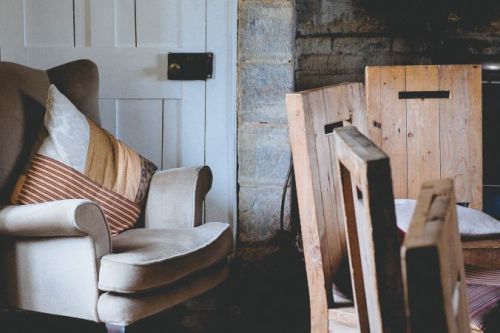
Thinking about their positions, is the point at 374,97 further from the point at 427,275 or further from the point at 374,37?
the point at 427,275

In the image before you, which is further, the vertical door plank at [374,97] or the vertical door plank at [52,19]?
the vertical door plank at [52,19]

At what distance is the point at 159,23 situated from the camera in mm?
3021

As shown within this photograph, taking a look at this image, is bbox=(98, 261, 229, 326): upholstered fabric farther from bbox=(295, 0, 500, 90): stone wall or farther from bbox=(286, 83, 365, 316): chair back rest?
bbox=(295, 0, 500, 90): stone wall

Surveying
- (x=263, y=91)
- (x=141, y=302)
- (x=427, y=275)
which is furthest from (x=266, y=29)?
(x=427, y=275)

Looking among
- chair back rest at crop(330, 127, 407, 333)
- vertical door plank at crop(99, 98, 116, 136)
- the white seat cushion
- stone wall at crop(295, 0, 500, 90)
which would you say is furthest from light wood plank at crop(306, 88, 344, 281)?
vertical door plank at crop(99, 98, 116, 136)

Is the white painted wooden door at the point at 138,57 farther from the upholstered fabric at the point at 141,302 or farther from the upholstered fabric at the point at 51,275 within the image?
the upholstered fabric at the point at 51,275

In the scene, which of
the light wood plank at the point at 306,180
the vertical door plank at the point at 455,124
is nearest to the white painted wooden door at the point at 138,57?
the vertical door plank at the point at 455,124

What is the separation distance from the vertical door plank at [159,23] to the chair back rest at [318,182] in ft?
5.27

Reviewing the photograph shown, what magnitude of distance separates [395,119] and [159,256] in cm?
95

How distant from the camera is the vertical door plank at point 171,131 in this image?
9.97 ft

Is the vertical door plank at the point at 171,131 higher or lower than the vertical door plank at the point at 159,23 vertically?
lower

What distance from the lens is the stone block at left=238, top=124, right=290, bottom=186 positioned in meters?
2.81

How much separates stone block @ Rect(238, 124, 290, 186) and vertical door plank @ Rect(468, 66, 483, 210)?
77cm

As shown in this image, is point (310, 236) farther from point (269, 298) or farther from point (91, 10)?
point (91, 10)
